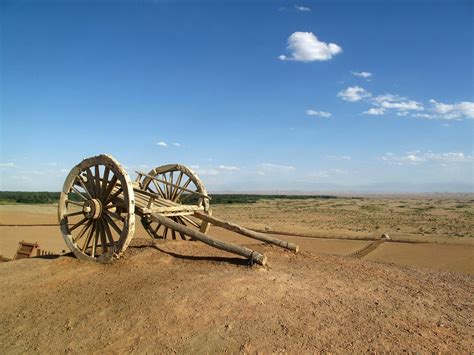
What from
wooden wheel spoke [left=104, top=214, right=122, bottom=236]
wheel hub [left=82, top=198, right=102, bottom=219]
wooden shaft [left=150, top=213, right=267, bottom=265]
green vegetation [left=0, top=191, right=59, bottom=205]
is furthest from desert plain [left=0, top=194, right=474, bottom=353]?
green vegetation [left=0, top=191, right=59, bottom=205]

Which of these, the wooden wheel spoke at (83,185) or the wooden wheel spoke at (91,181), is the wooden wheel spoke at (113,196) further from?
the wooden wheel spoke at (83,185)

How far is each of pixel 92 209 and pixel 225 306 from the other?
402 cm

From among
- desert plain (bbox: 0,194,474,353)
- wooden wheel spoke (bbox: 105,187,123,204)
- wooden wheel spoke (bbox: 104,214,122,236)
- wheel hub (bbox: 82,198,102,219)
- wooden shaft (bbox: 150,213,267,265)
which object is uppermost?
wooden wheel spoke (bbox: 105,187,123,204)

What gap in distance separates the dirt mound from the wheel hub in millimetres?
979

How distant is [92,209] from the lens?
26.3 feet

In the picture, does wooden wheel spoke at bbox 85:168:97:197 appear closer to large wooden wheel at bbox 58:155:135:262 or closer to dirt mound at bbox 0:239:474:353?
large wooden wheel at bbox 58:155:135:262

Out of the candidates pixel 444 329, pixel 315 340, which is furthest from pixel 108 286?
pixel 444 329

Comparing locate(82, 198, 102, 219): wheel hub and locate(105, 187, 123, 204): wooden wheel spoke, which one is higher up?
locate(105, 187, 123, 204): wooden wheel spoke

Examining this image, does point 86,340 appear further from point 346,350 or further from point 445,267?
point 445,267

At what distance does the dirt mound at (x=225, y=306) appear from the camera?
4.71 meters

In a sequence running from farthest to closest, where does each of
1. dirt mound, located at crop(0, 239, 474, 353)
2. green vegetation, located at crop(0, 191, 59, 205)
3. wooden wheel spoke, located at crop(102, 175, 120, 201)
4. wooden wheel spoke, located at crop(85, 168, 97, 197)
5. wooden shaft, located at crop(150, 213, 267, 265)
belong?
green vegetation, located at crop(0, 191, 59, 205)
wooden wheel spoke, located at crop(85, 168, 97, 197)
wooden wheel spoke, located at crop(102, 175, 120, 201)
wooden shaft, located at crop(150, 213, 267, 265)
dirt mound, located at crop(0, 239, 474, 353)

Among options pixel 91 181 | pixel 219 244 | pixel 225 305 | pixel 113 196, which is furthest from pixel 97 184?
pixel 225 305

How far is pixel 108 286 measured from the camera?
21.3 feet

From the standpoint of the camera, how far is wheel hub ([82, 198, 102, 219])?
7.99 meters
